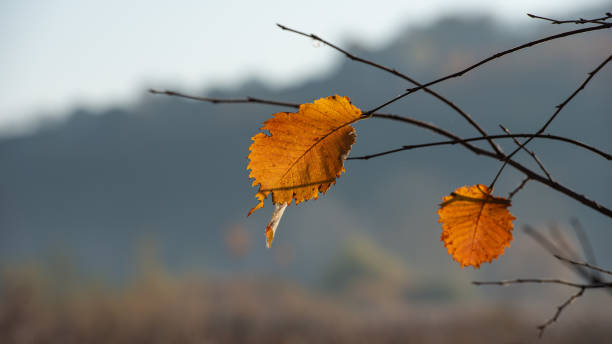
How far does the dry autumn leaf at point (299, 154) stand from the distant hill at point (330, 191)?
954 inches

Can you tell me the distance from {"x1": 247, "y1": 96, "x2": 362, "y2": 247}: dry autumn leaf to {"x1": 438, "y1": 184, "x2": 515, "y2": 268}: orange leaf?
0.28 ft

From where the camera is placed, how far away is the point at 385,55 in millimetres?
32312

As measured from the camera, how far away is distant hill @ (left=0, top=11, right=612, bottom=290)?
25984 mm

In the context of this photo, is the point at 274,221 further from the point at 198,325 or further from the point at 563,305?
the point at 198,325

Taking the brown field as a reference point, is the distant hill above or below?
above

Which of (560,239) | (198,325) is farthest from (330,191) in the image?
(560,239)

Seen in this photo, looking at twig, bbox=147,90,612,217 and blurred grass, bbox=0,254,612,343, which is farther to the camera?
blurred grass, bbox=0,254,612,343

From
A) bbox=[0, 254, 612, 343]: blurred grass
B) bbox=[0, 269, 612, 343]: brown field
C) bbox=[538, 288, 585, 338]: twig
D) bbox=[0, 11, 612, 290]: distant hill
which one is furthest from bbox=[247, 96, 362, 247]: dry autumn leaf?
bbox=[0, 11, 612, 290]: distant hill

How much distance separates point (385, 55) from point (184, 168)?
1479cm

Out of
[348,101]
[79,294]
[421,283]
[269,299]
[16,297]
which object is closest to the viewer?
[348,101]

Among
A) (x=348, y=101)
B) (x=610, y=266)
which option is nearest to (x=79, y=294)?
(x=348, y=101)

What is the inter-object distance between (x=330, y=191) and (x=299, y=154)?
28069mm

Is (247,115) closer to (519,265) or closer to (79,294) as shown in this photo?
(519,265)

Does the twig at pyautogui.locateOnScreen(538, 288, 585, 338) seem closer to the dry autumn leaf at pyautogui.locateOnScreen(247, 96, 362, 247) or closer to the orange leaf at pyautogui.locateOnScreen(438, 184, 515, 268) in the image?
the orange leaf at pyautogui.locateOnScreen(438, 184, 515, 268)
